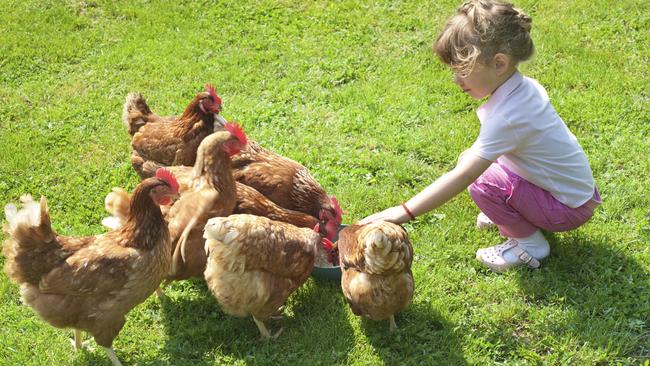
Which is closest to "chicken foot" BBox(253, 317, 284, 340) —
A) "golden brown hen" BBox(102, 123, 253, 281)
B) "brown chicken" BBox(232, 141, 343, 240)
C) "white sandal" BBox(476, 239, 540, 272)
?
"golden brown hen" BBox(102, 123, 253, 281)

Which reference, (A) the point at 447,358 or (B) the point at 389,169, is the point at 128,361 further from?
(B) the point at 389,169

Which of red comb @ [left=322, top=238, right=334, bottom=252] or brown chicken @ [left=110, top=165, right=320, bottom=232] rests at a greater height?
brown chicken @ [left=110, top=165, right=320, bottom=232]

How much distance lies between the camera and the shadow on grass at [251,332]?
12.2 feet

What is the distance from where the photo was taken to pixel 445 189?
3707 millimetres

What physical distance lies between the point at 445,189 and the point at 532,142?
2.09 feet

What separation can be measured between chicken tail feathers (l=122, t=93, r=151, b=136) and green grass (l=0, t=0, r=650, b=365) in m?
0.52

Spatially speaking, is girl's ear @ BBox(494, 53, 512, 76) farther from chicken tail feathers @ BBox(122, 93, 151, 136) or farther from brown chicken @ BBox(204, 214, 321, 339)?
chicken tail feathers @ BBox(122, 93, 151, 136)

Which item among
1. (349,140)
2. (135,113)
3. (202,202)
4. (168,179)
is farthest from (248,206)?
(349,140)

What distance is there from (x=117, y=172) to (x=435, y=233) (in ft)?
9.43

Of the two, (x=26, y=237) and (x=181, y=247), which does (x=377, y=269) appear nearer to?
(x=181, y=247)

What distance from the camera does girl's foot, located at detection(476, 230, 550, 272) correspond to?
13.5 feet

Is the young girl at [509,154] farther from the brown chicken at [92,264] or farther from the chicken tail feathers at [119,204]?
the chicken tail feathers at [119,204]

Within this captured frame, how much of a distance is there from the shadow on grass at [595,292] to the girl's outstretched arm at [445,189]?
91cm

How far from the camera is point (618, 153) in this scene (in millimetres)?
5066
